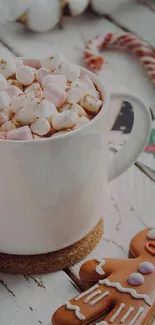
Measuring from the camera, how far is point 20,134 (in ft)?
2.09

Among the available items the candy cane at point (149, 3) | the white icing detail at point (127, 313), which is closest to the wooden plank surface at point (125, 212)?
the white icing detail at point (127, 313)

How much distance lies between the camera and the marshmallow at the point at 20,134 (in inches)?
25.0

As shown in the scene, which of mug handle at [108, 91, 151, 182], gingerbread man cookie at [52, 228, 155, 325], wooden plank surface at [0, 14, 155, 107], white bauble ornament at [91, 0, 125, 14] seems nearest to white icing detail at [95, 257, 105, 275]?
gingerbread man cookie at [52, 228, 155, 325]

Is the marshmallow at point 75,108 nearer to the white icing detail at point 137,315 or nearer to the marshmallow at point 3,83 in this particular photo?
the marshmallow at point 3,83

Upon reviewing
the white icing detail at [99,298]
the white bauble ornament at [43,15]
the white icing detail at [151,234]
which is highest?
the white bauble ornament at [43,15]

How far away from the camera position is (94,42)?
3.82 feet

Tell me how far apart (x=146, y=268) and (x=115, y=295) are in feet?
0.16

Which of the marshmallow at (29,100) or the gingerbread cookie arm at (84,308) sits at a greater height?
the marshmallow at (29,100)

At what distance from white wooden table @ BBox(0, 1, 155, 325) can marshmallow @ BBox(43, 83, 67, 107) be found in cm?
A: 9

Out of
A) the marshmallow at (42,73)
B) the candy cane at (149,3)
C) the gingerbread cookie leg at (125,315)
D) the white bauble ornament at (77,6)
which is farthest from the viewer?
the candy cane at (149,3)

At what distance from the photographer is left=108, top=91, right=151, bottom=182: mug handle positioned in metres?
0.75

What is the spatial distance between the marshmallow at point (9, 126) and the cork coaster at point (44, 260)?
0.15 m

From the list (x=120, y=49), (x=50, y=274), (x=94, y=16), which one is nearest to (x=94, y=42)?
(x=120, y=49)

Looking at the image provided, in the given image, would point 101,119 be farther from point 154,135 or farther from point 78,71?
point 154,135
